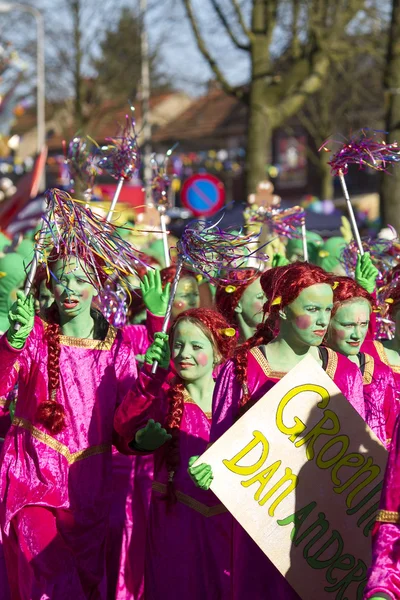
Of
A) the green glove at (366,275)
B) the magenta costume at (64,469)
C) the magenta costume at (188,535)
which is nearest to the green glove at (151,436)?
the magenta costume at (188,535)

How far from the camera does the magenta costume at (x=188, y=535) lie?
4578 mm

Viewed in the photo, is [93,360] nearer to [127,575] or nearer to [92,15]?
[127,575]

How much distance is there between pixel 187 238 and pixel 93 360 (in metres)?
0.81

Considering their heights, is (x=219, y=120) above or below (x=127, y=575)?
above

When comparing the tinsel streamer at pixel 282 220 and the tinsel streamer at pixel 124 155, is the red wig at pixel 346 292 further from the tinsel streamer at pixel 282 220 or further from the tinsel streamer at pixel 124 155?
the tinsel streamer at pixel 282 220

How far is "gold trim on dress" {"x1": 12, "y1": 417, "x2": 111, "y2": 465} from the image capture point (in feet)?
15.2

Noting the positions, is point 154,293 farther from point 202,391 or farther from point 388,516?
point 388,516

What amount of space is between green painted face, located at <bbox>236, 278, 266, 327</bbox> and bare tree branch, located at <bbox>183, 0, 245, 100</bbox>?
9.70 meters

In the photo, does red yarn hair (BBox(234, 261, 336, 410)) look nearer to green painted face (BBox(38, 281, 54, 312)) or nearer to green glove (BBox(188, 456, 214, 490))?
green glove (BBox(188, 456, 214, 490))

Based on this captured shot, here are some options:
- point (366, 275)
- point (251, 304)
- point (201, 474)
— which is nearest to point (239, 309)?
point (251, 304)

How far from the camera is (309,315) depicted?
416cm

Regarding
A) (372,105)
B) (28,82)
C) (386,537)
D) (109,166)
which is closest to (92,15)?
(28,82)

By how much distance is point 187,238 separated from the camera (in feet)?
13.9

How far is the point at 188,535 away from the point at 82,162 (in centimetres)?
307
